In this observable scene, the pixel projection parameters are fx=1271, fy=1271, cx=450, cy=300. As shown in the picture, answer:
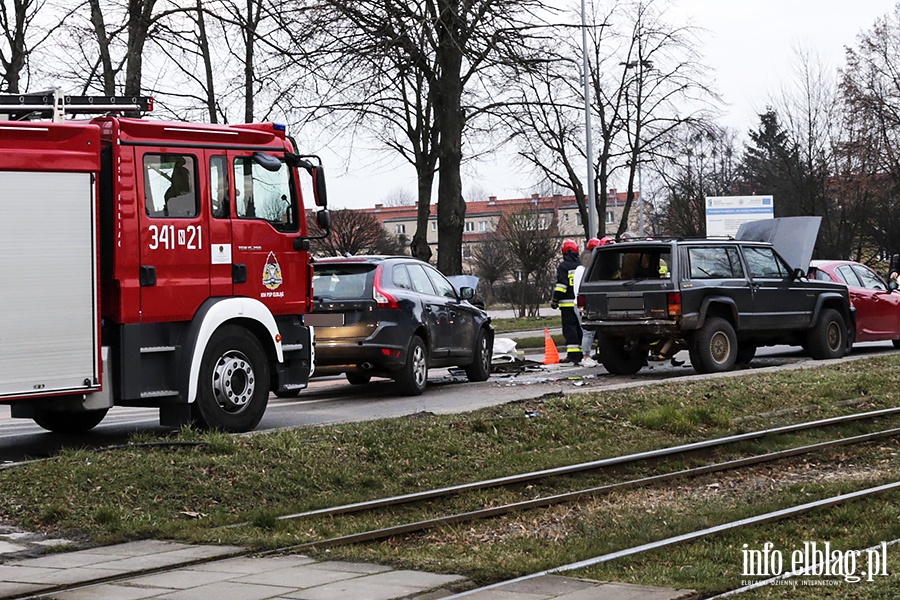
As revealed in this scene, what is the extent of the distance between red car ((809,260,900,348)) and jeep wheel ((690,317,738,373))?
12.6 feet

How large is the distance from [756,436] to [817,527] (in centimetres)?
408

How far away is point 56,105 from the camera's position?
1172 centimetres

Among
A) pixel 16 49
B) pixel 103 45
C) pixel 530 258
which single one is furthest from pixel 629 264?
pixel 530 258

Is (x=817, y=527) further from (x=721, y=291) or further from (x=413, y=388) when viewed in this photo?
(x=721, y=291)

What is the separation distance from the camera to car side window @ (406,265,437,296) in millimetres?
16109

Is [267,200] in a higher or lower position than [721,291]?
higher

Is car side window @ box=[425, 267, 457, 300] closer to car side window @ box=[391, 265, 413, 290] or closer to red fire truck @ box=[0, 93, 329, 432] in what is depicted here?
car side window @ box=[391, 265, 413, 290]

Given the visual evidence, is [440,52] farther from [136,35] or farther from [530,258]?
[530,258]

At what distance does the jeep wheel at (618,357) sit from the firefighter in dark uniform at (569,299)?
221 centimetres

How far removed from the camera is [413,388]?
15695 millimetres

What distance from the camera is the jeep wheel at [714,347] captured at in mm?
17344

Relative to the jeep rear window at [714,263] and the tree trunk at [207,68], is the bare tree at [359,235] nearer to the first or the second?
the tree trunk at [207,68]

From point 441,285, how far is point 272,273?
494 centimetres

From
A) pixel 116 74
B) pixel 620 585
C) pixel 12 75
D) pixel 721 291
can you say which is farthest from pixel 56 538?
pixel 12 75
